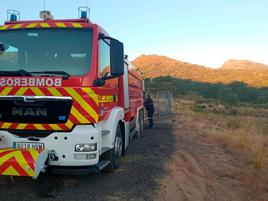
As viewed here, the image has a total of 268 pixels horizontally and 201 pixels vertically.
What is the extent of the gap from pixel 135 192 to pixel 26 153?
2018 mm

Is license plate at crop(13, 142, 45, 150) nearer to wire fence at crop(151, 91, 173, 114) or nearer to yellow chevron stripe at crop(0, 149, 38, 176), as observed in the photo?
yellow chevron stripe at crop(0, 149, 38, 176)

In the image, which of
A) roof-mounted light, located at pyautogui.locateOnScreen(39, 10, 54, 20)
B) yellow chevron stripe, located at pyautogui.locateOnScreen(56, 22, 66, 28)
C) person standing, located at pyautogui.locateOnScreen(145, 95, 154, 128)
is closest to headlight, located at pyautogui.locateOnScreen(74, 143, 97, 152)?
yellow chevron stripe, located at pyautogui.locateOnScreen(56, 22, 66, 28)

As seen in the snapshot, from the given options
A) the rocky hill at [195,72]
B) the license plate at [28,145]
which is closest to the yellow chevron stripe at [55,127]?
the license plate at [28,145]

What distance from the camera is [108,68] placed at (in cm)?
700

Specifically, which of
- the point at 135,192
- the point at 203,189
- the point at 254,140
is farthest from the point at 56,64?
the point at 254,140

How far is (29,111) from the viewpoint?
6.13 metres

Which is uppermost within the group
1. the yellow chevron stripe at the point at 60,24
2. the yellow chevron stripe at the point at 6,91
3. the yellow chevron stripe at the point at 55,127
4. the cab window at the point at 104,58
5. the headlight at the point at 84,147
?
the yellow chevron stripe at the point at 60,24

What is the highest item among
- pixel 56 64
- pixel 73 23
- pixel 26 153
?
pixel 73 23

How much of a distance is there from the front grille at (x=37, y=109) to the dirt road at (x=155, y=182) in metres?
1.28

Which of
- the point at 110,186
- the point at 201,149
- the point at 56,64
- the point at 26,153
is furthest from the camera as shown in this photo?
the point at 201,149

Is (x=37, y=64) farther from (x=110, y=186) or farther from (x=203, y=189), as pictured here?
(x=203, y=189)

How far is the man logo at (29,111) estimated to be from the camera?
6.11 meters

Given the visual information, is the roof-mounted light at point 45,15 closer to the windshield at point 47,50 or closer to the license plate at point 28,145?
the windshield at point 47,50

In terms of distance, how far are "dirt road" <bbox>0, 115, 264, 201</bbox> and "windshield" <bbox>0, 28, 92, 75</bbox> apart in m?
2.09
